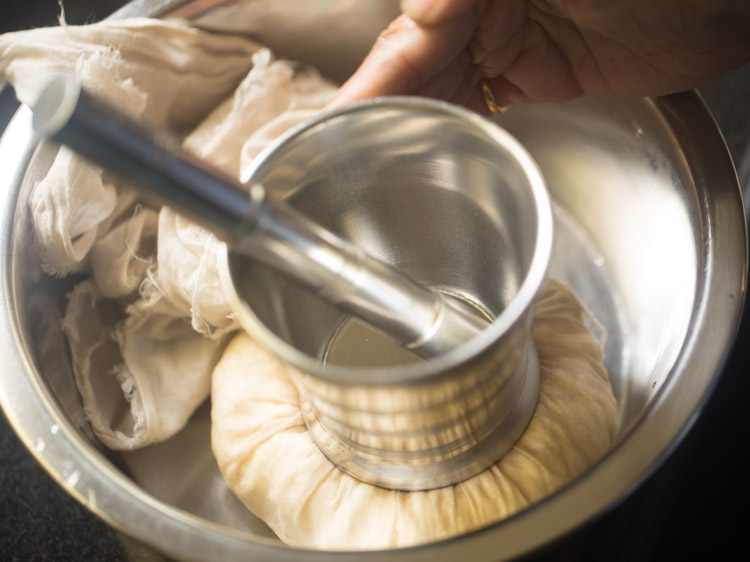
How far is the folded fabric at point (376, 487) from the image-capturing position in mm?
425

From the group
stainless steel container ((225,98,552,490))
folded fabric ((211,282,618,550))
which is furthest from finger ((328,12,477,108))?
folded fabric ((211,282,618,550))

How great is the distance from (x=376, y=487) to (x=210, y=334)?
0.61 ft

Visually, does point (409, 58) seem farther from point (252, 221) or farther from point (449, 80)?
point (252, 221)

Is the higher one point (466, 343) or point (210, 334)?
point (466, 343)

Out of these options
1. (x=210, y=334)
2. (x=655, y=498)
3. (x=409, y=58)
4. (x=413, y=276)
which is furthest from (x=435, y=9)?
(x=655, y=498)

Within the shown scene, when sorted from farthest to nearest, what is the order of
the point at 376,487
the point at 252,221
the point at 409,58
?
the point at 409,58, the point at 376,487, the point at 252,221

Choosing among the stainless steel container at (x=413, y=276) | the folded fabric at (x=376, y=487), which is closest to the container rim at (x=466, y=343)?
the stainless steel container at (x=413, y=276)

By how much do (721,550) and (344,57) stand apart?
2.09 feet

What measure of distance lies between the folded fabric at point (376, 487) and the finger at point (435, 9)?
247 mm

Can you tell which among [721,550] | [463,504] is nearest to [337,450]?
[463,504]

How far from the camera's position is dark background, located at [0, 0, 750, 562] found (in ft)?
1.87

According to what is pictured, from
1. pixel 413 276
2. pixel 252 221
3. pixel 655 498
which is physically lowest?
pixel 655 498

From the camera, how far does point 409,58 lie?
0.55m

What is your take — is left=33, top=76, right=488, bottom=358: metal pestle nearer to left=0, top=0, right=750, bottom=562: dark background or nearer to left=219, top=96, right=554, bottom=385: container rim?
left=219, top=96, right=554, bottom=385: container rim
